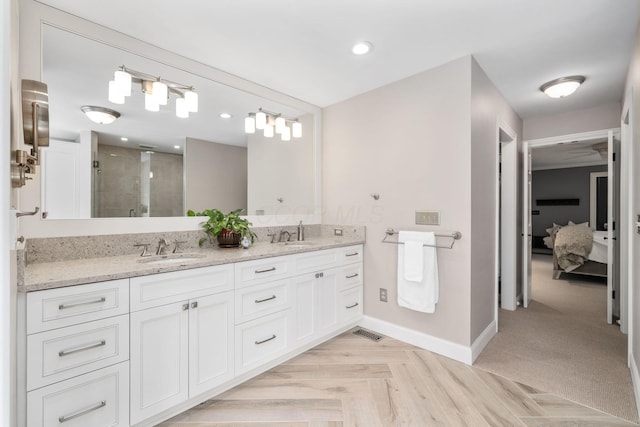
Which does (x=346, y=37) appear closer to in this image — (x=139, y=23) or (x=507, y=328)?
(x=139, y=23)

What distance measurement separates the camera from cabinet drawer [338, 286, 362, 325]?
2.76 m

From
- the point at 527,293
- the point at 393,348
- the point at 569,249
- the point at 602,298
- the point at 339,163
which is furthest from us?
the point at 569,249

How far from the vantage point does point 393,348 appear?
256 cm

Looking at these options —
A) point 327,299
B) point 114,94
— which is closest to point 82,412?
point 327,299

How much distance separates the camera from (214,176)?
261cm

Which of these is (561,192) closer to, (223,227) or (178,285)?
(223,227)

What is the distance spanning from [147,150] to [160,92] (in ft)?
1.42

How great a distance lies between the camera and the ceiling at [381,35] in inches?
69.8

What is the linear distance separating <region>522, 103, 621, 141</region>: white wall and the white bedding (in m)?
2.02

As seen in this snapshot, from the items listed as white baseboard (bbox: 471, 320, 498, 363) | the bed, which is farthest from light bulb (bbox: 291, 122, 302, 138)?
the bed

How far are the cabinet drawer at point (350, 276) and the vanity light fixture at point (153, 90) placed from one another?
190cm

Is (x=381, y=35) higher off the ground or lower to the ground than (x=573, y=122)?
higher

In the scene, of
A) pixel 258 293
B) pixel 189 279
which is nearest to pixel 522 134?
pixel 258 293

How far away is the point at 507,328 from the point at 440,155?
193 centimetres
